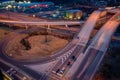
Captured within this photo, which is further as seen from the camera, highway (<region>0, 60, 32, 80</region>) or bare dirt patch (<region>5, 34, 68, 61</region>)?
bare dirt patch (<region>5, 34, 68, 61</region>)

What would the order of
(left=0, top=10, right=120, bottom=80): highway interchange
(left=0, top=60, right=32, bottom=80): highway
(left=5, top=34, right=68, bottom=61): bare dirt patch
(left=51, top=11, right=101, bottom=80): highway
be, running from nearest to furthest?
(left=0, top=10, right=120, bottom=80): highway interchange, (left=0, top=60, right=32, bottom=80): highway, (left=51, top=11, right=101, bottom=80): highway, (left=5, top=34, right=68, bottom=61): bare dirt patch

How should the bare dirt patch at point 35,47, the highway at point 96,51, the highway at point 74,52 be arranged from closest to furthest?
1. the highway at point 96,51
2. the highway at point 74,52
3. the bare dirt patch at point 35,47

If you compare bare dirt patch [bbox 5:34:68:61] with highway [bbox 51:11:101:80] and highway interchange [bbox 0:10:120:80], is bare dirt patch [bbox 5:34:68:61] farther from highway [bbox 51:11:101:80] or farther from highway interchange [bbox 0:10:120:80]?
highway [bbox 51:11:101:80]

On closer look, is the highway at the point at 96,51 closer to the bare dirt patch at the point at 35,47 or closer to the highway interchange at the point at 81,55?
the highway interchange at the point at 81,55

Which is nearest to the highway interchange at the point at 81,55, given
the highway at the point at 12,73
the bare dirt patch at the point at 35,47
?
the highway at the point at 12,73

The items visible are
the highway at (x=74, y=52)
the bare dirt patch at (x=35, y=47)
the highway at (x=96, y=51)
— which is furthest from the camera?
the bare dirt patch at (x=35, y=47)

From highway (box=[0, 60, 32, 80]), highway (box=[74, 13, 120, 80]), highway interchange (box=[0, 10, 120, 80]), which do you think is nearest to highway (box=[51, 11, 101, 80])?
highway interchange (box=[0, 10, 120, 80])

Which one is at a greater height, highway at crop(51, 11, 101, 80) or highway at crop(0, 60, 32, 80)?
highway at crop(51, 11, 101, 80)
